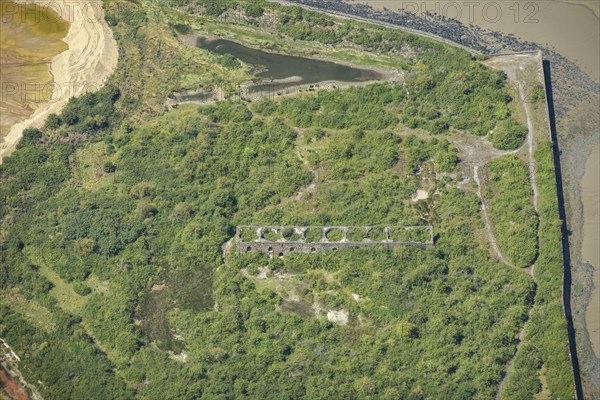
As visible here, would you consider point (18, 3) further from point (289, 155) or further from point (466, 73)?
point (466, 73)

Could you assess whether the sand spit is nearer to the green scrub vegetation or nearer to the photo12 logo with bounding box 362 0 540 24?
the green scrub vegetation

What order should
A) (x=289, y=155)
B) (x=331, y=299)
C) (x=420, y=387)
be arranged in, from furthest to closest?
(x=289, y=155)
(x=331, y=299)
(x=420, y=387)

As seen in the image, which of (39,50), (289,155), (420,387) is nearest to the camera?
(420,387)

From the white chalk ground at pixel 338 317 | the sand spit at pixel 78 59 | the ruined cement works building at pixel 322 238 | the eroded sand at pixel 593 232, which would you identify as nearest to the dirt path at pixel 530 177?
the eroded sand at pixel 593 232

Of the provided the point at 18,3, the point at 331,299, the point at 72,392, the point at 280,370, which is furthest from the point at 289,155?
the point at 18,3

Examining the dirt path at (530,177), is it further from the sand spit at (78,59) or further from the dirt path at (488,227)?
the sand spit at (78,59)

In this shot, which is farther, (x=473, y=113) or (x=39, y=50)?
(x=39, y=50)
